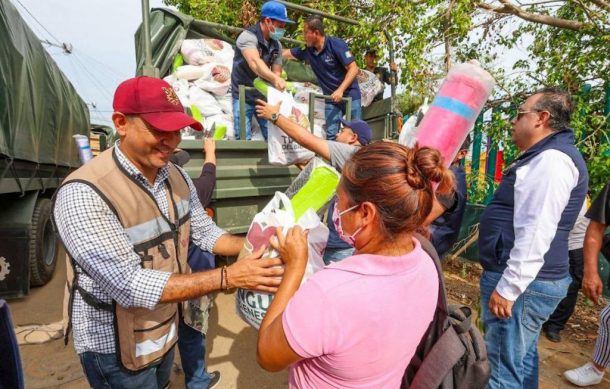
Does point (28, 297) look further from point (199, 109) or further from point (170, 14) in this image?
point (170, 14)

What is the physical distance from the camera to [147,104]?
4.05 ft

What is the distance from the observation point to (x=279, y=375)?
2.56 m

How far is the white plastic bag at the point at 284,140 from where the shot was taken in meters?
2.53

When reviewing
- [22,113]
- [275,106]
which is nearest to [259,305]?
[275,106]

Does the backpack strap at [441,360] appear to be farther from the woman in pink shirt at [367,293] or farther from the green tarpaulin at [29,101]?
the green tarpaulin at [29,101]

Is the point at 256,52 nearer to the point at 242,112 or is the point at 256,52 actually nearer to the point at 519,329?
the point at 242,112

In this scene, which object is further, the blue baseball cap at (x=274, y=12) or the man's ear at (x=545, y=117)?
the blue baseball cap at (x=274, y=12)

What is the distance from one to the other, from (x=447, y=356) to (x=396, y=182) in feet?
1.87

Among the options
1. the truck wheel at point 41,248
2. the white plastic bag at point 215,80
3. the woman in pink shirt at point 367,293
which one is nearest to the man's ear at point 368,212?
the woman in pink shirt at point 367,293

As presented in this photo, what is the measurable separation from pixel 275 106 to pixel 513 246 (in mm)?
1574

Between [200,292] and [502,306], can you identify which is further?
[502,306]

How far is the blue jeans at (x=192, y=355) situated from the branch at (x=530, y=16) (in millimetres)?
4744

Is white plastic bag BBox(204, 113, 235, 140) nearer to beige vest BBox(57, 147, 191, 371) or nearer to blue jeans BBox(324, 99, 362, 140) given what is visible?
blue jeans BBox(324, 99, 362, 140)

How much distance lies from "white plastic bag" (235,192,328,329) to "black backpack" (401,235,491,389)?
1.24 ft
